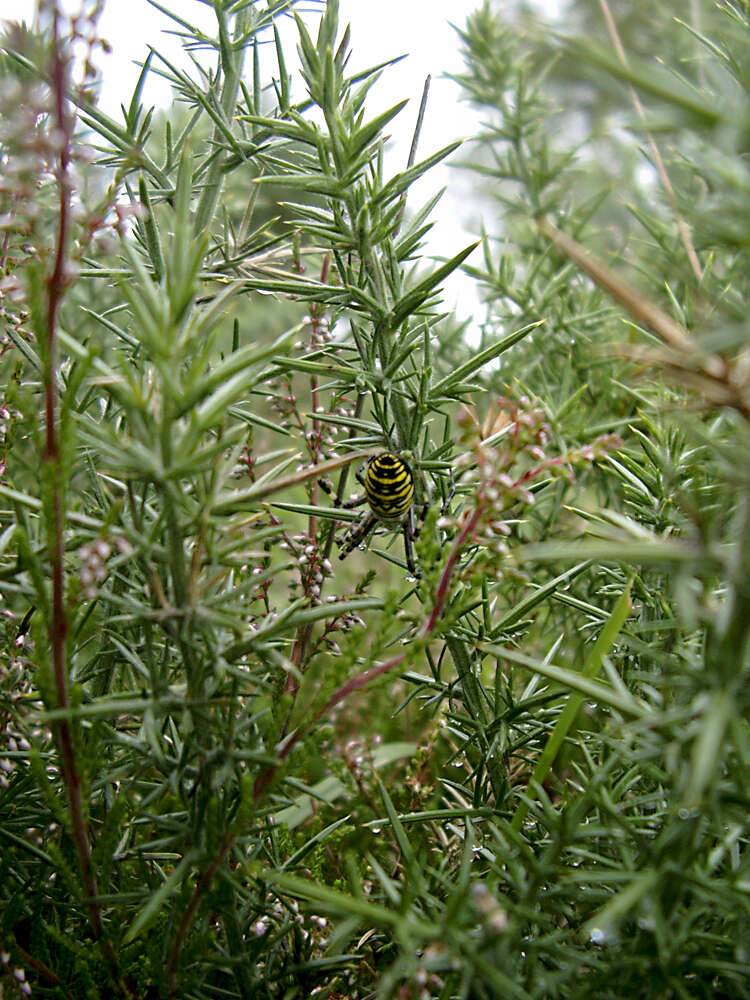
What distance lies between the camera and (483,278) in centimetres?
95

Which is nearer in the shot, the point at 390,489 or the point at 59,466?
the point at 59,466

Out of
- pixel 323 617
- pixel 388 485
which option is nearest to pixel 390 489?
pixel 388 485

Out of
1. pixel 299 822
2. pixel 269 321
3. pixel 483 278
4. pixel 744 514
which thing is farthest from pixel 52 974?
pixel 269 321

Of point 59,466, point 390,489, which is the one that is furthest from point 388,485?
point 59,466

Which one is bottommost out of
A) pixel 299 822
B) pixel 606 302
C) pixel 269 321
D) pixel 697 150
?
pixel 299 822

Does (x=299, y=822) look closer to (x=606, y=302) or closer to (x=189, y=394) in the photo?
(x=189, y=394)

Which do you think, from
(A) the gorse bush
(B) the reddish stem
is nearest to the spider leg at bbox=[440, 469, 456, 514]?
(A) the gorse bush

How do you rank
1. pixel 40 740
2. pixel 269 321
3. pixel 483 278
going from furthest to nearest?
pixel 269 321 < pixel 483 278 < pixel 40 740

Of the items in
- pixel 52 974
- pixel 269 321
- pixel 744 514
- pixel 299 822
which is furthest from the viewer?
pixel 269 321

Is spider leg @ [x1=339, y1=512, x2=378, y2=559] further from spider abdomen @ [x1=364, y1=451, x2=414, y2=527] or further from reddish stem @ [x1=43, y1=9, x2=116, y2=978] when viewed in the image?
reddish stem @ [x1=43, y1=9, x2=116, y2=978]

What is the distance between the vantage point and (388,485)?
477 millimetres

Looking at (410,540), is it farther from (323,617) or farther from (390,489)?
(323,617)

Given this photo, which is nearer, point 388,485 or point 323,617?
point 323,617

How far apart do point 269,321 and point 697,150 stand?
1417 millimetres
